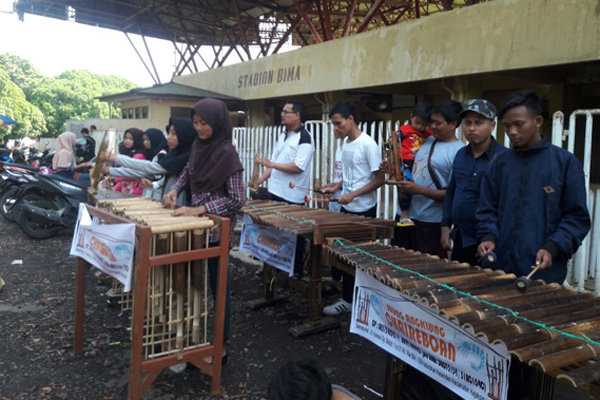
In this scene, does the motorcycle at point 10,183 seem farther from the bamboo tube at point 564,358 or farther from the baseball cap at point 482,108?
the bamboo tube at point 564,358

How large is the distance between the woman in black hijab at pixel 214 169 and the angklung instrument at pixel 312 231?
480 millimetres

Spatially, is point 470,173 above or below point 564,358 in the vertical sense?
above

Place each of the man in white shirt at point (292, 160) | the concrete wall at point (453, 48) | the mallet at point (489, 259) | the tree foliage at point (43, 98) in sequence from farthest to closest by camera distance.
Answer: the tree foliage at point (43, 98)
the concrete wall at point (453, 48)
the man in white shirt at point (292, 160)
the mallet at point (489, 259)

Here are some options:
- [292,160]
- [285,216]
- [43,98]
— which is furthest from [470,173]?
[43,98]

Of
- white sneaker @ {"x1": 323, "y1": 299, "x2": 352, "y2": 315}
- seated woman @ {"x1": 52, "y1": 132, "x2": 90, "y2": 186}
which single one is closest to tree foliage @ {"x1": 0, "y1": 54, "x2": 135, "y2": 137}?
seated woman @ {"x1": 52, "y1": 132, "x2": 90, "y2": 186}

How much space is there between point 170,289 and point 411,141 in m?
2.37

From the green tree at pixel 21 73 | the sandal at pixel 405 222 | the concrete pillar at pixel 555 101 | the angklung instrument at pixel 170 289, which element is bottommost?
the angklung instrument at pixel 170 289

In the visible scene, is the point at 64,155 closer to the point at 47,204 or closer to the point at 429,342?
the point at 47,204

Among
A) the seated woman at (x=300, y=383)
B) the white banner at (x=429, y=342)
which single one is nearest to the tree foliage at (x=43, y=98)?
the white banner at (x=429, y=342)

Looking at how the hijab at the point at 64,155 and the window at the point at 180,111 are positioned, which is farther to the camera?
the window at the point at 180,111

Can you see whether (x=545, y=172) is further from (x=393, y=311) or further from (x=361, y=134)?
(x=361, y=134)

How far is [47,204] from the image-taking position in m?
7.46

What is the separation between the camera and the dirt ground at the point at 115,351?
10.1 feet

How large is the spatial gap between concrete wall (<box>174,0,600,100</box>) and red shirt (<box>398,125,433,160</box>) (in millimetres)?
3052
